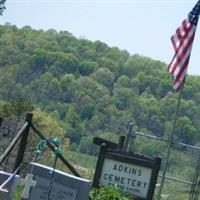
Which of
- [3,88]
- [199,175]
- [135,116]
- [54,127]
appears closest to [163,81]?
[135,116]

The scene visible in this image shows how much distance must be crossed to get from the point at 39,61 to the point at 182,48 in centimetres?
14557

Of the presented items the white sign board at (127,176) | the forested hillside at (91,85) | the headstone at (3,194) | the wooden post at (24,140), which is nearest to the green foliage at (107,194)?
the white sign board at (127,176)

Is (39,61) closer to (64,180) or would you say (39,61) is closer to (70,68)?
(70,68)

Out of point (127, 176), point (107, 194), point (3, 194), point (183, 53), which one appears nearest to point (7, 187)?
point (3, 194)

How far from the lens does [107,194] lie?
34.7 ft

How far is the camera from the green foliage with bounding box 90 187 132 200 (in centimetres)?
1050

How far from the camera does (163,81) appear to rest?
15625 centimetres

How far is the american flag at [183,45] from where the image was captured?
42.0ft

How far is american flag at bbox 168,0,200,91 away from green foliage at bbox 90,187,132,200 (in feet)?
10.1

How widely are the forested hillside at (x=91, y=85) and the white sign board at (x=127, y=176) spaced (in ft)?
332

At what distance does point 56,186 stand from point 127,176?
1520 millimetres

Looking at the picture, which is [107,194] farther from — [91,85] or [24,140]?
[91,85]

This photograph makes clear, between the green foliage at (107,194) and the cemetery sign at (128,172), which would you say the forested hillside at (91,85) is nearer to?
the cemetery sign at (128,172)

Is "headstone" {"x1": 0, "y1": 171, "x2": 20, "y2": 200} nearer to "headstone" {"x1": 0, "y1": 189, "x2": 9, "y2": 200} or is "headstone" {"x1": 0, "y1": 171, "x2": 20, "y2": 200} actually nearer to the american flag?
"headstone" {"x1": 0, "y1": 189, "x2": 9, "y2": 200}
